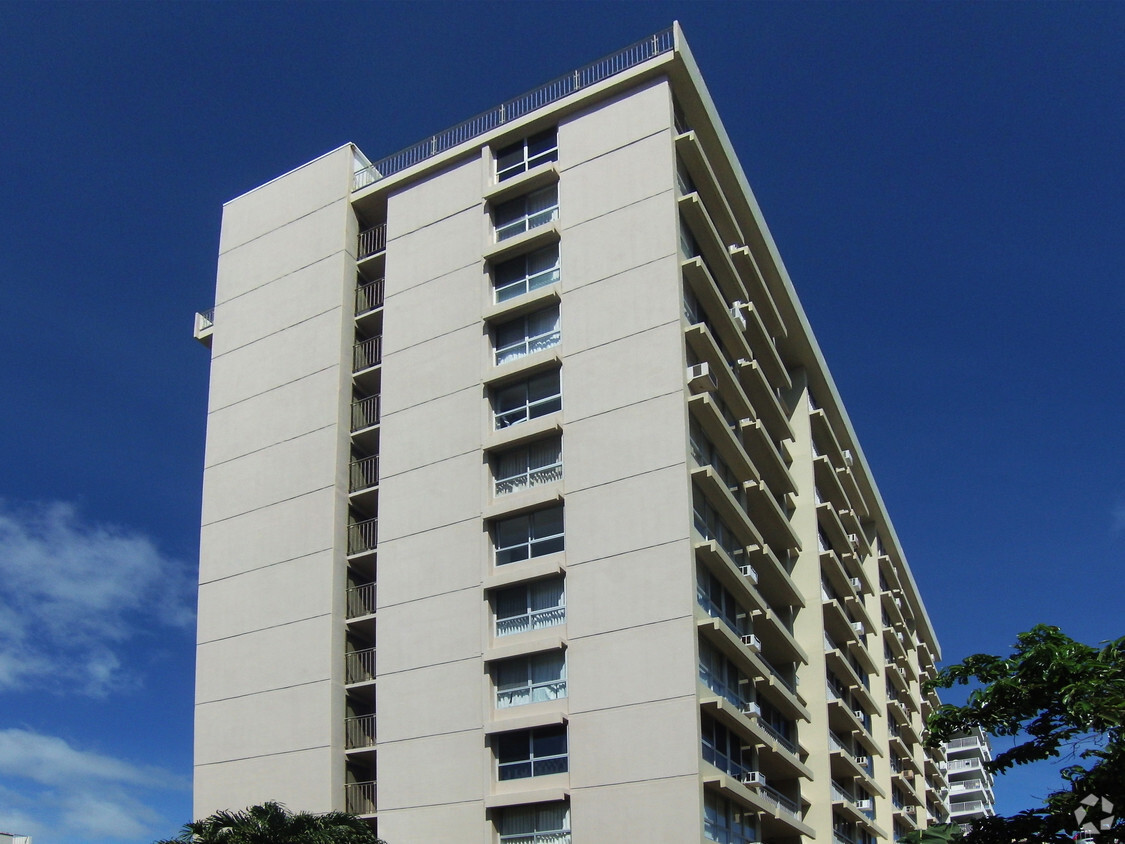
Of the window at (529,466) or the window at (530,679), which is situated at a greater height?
the window at (529,466)

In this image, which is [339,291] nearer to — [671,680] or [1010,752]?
[671,680]

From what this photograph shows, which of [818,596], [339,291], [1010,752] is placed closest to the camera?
[1010,752]

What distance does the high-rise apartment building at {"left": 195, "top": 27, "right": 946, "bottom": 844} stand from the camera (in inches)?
1356

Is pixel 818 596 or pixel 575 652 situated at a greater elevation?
pixel 818 596

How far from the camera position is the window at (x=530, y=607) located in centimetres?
3591

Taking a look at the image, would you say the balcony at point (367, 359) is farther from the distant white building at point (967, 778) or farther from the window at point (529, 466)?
the distant white building at point (967, 778)

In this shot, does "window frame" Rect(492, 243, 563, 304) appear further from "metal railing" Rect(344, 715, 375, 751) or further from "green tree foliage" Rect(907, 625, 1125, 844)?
"green tree foliage" Rect(907, 625, 1125, 844)

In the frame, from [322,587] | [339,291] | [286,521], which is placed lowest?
[322,587]

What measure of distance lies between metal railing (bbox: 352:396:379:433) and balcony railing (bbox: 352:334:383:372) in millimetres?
1320

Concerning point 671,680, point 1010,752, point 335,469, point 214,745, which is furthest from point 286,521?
point 1010,752

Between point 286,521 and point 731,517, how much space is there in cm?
1508

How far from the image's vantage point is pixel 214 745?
4044cm

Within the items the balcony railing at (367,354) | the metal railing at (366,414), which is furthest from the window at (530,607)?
the balcony railing at (367,354)

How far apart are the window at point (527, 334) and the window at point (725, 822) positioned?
48.4ft
